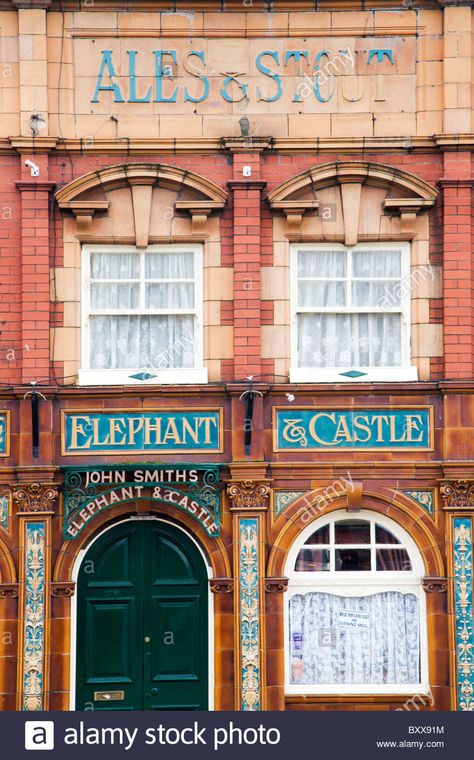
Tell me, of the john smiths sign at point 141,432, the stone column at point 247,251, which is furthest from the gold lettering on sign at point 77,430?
the stone column at point 247,251

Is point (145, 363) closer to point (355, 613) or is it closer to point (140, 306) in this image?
point (140, 306)

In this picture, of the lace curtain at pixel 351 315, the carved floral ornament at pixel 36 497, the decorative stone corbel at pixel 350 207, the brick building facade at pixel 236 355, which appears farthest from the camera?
the lace curtain at pixel 351 315

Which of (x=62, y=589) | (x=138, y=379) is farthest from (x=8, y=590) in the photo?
(x=138, y=379)

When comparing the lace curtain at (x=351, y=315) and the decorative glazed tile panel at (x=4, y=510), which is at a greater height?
the lace curtain at (x=351, y=315)

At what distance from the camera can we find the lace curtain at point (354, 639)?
17375 mm

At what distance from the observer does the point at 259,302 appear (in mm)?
17562

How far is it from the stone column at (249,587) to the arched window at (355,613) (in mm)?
489

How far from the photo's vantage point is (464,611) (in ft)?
56.2

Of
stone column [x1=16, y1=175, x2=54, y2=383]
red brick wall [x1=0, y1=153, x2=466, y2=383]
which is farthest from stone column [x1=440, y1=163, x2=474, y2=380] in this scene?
stone column [x1=16, y1=175, x2=54, y2=383]

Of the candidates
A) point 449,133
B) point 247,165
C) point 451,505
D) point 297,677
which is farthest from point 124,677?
point 449,133

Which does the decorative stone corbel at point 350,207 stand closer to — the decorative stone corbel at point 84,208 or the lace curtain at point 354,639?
the decorative stone corbel at point 84,208

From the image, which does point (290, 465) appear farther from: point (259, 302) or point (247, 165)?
point (247, 165)

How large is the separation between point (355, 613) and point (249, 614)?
1464mm

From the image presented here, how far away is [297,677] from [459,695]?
212 cm
